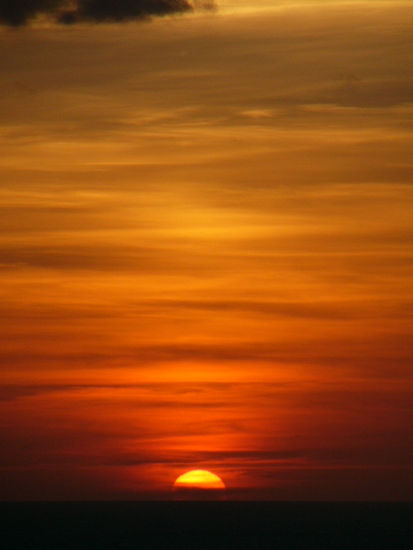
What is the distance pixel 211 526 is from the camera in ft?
297

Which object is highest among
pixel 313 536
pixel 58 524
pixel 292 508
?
pixel 292 508

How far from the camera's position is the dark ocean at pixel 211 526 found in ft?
239

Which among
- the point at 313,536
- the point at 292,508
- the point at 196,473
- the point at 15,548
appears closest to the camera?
the point at 15,548

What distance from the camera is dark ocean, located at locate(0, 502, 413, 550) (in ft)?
239

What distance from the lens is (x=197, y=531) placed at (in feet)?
283

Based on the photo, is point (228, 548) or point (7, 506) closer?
point (228, 548)

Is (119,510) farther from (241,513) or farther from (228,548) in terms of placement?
(228,548)

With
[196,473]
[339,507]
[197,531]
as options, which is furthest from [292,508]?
[197,531]

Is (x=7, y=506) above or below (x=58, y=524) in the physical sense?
above

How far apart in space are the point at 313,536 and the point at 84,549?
626 inches

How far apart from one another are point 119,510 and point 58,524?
1035 inches

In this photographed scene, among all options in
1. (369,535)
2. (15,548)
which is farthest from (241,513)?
(15,548)

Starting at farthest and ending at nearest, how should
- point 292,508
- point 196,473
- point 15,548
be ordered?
point 292,508, point 196,473, point 15,548

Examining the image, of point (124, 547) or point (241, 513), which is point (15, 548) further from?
point (241, 513)
